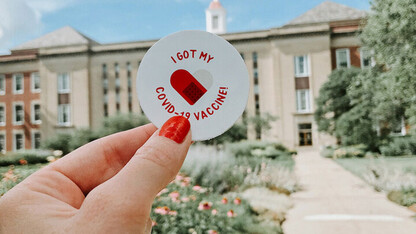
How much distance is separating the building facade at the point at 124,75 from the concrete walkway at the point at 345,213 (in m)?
14.9

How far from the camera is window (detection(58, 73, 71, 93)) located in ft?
86.3

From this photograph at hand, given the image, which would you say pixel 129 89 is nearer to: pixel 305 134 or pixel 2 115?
pixel 2 115

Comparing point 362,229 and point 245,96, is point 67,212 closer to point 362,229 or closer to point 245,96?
point 245,96

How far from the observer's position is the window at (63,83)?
86.3 feet

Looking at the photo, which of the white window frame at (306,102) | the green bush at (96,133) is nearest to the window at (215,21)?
the white window frame at (306,102)

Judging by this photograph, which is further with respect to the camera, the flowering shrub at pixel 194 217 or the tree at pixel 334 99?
the tree at pixel 334 99

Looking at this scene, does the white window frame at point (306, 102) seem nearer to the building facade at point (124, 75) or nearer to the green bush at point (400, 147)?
the building facade at point (124, 75)

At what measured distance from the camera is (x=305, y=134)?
868 inches

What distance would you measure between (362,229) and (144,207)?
13.8 feet

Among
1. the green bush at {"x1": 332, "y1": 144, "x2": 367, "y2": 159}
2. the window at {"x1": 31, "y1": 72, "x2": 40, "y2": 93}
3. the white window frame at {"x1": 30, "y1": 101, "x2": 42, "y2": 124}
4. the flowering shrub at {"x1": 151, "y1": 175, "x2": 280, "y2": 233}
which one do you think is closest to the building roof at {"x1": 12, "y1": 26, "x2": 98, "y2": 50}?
the window at {"x1": 31, "y1": 72, "x2": 40, "y2": 93}

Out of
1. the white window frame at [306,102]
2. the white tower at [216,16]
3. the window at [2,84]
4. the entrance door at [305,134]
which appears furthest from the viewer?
the white tower at [216,16]

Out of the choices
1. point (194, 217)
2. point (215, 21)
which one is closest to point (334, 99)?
point (215, 21)

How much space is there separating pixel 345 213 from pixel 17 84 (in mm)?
27715

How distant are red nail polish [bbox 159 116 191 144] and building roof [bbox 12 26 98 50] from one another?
2764 cm
